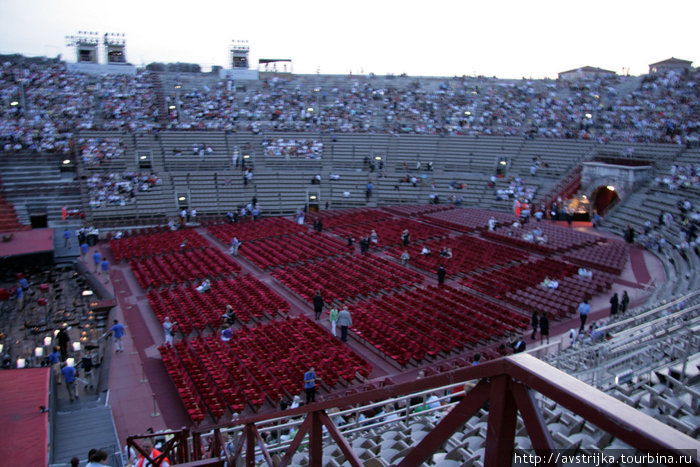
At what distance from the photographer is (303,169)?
44.1 metres

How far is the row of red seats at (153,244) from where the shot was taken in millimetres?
27484

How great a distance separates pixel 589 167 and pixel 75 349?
36.8m

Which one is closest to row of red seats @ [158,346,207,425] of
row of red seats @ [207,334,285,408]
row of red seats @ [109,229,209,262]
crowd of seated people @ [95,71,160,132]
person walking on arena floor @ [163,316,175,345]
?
person walking on arena floor @ [163,316,175,345]

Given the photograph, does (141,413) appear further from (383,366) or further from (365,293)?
(365,293)

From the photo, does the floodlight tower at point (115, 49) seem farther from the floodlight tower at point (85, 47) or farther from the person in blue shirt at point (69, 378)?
the person in blue shirt at point (69, 378)

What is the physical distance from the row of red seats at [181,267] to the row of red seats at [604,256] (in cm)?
1762

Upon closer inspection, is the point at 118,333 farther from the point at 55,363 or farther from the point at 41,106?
the point at 41,106

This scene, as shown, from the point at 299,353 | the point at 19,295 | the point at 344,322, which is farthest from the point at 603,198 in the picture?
the point at 19,295

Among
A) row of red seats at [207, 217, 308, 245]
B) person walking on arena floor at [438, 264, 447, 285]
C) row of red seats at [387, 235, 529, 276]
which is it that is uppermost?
person walking on arena floor at [438, 264, 447, 285]

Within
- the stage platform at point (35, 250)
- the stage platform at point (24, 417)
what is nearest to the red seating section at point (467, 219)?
the stage platform at point (35, 250)

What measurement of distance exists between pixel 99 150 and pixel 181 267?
21.7m

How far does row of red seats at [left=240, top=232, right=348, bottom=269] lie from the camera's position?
2609 centimetres

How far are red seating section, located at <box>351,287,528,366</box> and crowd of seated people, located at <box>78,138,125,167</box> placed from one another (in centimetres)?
2996

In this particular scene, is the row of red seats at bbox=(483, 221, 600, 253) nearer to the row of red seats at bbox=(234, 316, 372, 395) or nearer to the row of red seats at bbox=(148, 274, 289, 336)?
the row of red seats at bbox=(148, 274, 289, 336)
